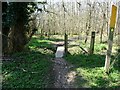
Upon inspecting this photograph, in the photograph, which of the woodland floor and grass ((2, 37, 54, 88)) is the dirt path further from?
grass ((2, 37, 54, 88))

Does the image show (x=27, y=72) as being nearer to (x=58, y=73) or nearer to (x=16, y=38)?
(x=58, y=73)

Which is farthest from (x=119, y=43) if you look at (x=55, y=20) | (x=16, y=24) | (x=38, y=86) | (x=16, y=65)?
(x=55, y=20)

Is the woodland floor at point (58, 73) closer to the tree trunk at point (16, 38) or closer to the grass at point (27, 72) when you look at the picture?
the grass at point (27, 72)

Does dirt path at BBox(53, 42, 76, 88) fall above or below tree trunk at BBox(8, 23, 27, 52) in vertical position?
below

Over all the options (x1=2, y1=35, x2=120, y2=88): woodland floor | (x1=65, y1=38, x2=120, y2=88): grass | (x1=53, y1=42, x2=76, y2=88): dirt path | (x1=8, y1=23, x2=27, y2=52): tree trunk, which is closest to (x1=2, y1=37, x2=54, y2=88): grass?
(x1=2, y1=35, x2=120, y2=88): woodland floor

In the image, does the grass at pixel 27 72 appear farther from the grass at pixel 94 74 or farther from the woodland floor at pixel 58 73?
the grass at pixel 94 74

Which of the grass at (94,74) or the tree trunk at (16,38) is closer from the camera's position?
the grass at (94,74)

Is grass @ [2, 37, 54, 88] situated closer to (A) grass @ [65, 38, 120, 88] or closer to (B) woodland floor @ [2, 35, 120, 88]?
(B) woodland floor @ [2, 35, 120, 88]

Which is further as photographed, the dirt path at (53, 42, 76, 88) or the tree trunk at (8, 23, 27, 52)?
the tree trunk at (8, 23, 27, 52)

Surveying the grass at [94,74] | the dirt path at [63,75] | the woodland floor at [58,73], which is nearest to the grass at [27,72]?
the woodland floor at [58,73]

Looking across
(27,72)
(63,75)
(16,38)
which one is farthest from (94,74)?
(16,38)

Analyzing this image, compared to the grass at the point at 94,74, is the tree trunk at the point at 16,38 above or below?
above

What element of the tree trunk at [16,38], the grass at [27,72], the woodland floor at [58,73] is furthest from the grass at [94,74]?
the tree trunk at [16,38]

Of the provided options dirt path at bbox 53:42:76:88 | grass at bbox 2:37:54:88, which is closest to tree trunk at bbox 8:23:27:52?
grass at bbox 2:37:54:88
